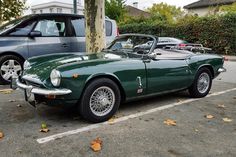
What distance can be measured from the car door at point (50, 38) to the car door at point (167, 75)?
3.49 m

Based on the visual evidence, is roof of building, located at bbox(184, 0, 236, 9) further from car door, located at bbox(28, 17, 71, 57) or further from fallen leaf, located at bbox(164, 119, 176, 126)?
fallen leaf, located at bbox(164, 119, 176, 126)

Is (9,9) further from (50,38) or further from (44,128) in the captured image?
(44,128)

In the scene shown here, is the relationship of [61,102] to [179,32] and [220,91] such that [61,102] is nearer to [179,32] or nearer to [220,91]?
[220,91]

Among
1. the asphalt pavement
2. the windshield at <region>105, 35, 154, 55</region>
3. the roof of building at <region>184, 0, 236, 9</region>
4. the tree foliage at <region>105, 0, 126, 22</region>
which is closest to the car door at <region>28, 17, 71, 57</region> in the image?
the asphalt pavement

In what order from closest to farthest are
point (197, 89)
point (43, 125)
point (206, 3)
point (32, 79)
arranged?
point (43, 125) < point (32, 79) < point (197, 89) < point (206, 3)

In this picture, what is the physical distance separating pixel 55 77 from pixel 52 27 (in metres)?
4.19

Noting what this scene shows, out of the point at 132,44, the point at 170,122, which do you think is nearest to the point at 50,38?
the point at 132,44

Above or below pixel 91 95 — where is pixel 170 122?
below

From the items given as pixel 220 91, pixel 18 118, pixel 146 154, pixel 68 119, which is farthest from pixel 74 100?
pixel 220 91

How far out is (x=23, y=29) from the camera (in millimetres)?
8055

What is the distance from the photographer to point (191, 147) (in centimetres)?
400

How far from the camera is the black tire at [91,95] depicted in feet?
15.4

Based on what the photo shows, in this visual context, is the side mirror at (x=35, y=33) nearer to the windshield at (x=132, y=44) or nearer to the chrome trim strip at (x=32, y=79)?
the windshield at (x=132, y=44)

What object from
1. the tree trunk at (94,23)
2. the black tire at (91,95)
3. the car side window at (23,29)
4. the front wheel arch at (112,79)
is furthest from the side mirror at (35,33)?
the black tire at (91,95)
